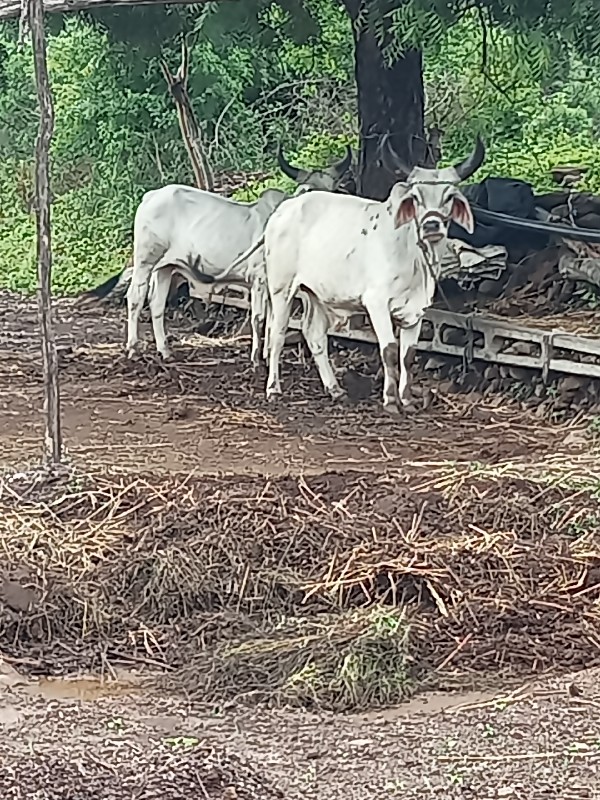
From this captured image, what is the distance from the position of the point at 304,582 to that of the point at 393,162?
5122 millimetres

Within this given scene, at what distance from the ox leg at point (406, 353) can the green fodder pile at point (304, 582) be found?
2.34 meters

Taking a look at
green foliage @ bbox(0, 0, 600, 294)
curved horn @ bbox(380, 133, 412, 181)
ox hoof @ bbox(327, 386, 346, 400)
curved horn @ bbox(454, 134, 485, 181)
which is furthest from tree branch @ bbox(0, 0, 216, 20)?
green foliage @ bbox(0, 0, 600, 294)

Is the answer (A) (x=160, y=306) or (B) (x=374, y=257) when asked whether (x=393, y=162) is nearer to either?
(B) (x=374, y=257)

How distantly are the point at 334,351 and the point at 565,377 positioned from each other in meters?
2.55

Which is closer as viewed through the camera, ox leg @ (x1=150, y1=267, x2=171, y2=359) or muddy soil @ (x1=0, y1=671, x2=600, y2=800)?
muddy soil @ (x1=0, y1=671, x2=600, y2=800)

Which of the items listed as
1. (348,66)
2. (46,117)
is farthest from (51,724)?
(348,66)

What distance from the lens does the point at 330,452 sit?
29.0 ft

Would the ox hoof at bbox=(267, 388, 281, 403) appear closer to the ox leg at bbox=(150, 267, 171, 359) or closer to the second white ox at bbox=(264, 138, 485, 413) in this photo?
the second white ox at bbox=(264, 138, 485, 413)

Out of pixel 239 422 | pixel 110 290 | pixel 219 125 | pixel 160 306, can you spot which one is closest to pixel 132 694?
pixel 239 422

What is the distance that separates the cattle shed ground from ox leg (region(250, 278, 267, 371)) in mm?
2020

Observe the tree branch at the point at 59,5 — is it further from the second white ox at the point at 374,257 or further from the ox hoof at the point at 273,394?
the ox hoof at the point at 273,394

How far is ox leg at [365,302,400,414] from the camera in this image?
979cm

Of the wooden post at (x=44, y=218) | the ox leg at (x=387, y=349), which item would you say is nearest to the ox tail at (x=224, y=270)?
the ox leg at (x=387, y=349)

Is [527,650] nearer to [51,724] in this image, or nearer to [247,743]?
[247,743]
